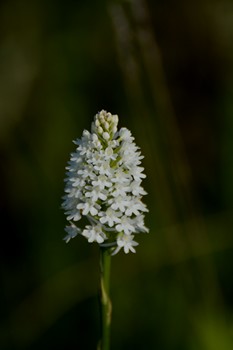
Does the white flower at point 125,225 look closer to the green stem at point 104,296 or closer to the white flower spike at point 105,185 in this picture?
the white flower spike at point 105,185

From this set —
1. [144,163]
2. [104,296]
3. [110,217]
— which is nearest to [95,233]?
[110,217]

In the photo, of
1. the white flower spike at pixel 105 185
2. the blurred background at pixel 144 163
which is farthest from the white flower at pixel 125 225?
the blurred background at pixel 144 163

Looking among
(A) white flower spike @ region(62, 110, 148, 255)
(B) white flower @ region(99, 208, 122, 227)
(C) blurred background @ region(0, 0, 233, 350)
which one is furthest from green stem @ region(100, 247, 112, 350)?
(C) blurred background @ region(0, 0, 233, 350)

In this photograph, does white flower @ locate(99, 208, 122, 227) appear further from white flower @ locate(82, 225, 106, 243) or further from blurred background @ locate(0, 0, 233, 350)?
blurred background @ locate(0, 0, 233, 350)
